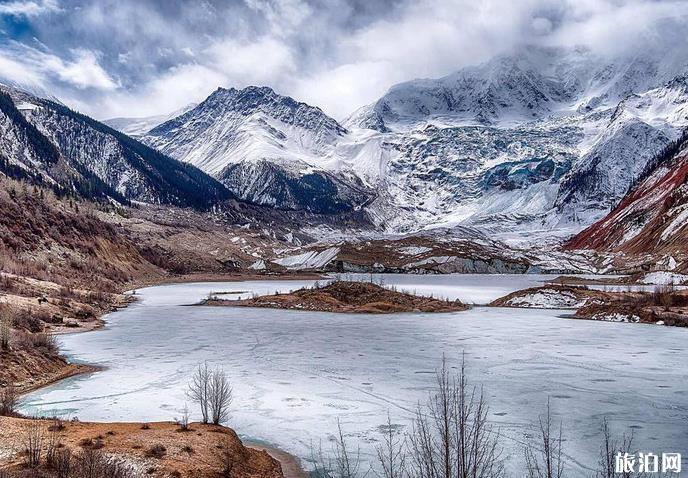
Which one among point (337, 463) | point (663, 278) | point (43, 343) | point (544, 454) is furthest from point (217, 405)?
point (663, 278)

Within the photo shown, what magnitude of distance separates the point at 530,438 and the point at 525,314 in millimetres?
49865

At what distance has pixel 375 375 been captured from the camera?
97.8 feet

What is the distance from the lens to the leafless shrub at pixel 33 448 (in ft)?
44.9

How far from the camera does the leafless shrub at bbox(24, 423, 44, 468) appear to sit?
1368 cm

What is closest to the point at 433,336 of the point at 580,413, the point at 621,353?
the point at 621,353

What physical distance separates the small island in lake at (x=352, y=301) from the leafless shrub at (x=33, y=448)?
55.5m

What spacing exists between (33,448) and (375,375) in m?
17.9

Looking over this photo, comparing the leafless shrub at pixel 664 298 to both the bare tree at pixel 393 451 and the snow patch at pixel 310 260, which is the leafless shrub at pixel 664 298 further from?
the snow patch at pixel 310 260

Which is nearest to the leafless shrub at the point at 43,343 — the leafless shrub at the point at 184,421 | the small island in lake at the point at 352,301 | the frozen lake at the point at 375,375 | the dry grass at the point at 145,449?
the frozen lake at the point at 375,375

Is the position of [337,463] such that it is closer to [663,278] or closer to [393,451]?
[393,451]

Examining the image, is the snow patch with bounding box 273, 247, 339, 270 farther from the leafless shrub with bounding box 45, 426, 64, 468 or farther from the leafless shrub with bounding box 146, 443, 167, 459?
the leafless shrub with bounding box 146, 443, 167, 459

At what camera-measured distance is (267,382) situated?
2816 centimetres

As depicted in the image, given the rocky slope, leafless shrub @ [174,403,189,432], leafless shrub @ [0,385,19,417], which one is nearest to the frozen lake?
leafless shrub @ [174,403,189,432]

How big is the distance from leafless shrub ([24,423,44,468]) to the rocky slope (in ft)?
361
